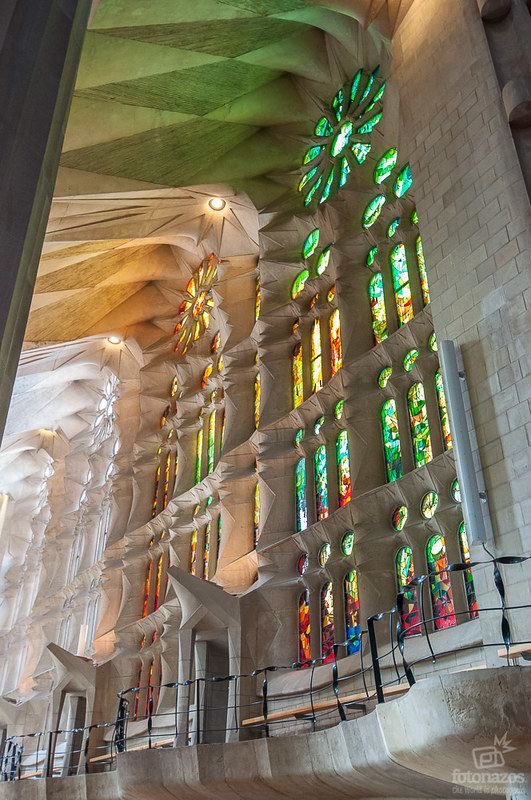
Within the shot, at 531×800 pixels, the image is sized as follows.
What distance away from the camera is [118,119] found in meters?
16.4

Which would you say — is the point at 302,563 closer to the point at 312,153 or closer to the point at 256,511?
the point at 256,511

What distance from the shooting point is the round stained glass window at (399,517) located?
12523 millimetres

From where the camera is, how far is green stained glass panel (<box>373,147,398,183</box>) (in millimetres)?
15781

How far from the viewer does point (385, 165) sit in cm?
1619

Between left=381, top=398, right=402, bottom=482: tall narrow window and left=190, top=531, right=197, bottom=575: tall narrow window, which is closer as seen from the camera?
left=381, top=398, right=402, bottom=482: tall narrow window

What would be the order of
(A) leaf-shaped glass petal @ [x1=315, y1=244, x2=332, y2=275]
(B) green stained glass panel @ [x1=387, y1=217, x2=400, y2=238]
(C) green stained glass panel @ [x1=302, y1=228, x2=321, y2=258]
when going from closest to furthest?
(B) green stained glass panel @ [x1=387, y1=217, x2=400, y2=238], (A) leaf-shaped glass petal @ [x1=315, y1=244, x2=332, y2=275], (C) green stained glass panel @ [x1=302, y1=228, x2=321, y2=258]

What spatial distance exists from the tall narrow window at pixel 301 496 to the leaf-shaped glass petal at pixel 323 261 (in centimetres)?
451

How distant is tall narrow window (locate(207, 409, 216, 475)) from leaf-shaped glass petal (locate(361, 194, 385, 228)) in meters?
7.16

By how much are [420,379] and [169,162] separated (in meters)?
9.20

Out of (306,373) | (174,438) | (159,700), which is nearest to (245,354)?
(306,373)

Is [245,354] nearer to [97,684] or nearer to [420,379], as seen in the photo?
[420,379]

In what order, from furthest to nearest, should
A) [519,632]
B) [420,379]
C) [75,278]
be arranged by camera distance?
[75,278], [420,379], [519,632]

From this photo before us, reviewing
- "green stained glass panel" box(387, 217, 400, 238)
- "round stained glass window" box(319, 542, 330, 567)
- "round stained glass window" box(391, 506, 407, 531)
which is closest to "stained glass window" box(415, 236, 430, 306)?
"green stained glass panel" box(387, 217, 400, 238)

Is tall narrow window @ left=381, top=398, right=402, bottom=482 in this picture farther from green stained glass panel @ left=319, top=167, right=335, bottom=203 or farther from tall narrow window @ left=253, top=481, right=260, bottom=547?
green stained glass panel @ left=319, top=167, right=335, bottom=203
